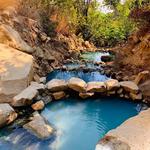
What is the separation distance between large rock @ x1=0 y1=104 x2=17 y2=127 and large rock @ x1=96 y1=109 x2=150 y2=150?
106 inches

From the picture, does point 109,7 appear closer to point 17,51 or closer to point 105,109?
point 17,51

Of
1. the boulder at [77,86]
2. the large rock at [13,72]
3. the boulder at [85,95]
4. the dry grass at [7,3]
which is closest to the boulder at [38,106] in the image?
the large rock at [13,72]

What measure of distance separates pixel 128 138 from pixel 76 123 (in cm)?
243

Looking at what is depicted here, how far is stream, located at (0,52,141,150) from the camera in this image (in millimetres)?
5746

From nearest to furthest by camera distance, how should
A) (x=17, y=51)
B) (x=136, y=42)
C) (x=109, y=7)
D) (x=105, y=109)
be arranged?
(x=105, y=109) < (x=17, y=51) < (x=136, y=42) < (x=109, y=7)

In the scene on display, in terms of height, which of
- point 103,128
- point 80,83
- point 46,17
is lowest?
point 103,128

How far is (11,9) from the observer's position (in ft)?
42.0

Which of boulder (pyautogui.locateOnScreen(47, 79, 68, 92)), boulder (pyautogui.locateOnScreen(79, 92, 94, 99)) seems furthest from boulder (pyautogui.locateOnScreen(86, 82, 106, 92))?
boulder (pyautogui.locateOnScreen(47, 79, 68, 92))

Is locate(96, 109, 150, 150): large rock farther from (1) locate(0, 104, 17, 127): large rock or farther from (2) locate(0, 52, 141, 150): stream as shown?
(1) locate(0, 104, 17, 127): large rock

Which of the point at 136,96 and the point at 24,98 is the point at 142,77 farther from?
the point at 24,98

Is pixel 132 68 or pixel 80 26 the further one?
pixel 80 26

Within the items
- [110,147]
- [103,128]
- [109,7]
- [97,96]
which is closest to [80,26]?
[109,7]

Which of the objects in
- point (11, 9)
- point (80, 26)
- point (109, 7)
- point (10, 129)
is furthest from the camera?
point (109, 7)

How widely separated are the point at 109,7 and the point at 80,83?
20388 mm
